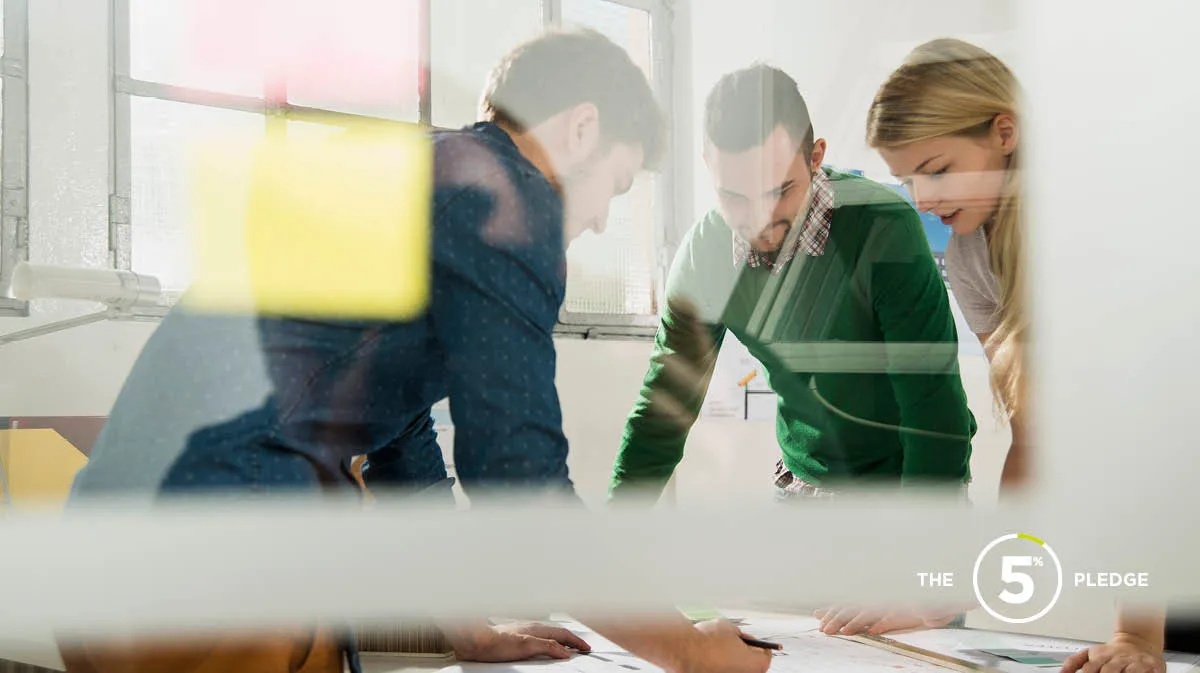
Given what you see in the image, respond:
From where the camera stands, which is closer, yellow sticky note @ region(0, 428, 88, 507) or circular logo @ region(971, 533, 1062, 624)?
yellow sticky note @ region(0, 428, 88, 507)

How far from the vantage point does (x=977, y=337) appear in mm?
777

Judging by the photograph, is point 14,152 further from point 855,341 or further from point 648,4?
point 855,341

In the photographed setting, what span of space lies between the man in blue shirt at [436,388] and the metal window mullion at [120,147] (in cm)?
7

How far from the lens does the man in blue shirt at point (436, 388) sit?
2.13 ft

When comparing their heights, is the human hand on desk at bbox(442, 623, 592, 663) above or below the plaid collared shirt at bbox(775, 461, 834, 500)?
below

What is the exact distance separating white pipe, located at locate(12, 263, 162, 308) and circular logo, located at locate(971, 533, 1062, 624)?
73cm

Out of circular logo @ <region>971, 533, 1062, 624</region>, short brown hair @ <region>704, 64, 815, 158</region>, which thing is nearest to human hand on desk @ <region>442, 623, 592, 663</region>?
circular logo @ <region>971, 533, 1062, 624</region>

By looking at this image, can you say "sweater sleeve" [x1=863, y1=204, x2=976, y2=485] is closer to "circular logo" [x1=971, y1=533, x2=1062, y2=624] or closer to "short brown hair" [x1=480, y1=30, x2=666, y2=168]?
"circular logo" [x1=971, y1=533, x2=1062, y2=624]

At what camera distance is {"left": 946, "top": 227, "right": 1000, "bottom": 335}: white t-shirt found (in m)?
0.78

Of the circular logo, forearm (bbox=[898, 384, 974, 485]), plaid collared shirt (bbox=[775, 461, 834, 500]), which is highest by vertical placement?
forearm (bbox=[898, 384, 974, 485])

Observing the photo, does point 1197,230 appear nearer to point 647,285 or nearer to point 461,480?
point 647,285

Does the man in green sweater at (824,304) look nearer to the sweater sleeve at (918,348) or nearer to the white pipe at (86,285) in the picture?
the sweater sleeve at (918,348)

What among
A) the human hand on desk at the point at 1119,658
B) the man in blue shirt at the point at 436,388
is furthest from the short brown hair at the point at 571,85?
the human hand on desk at the point at 1119,658

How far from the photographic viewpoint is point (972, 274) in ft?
2.57
